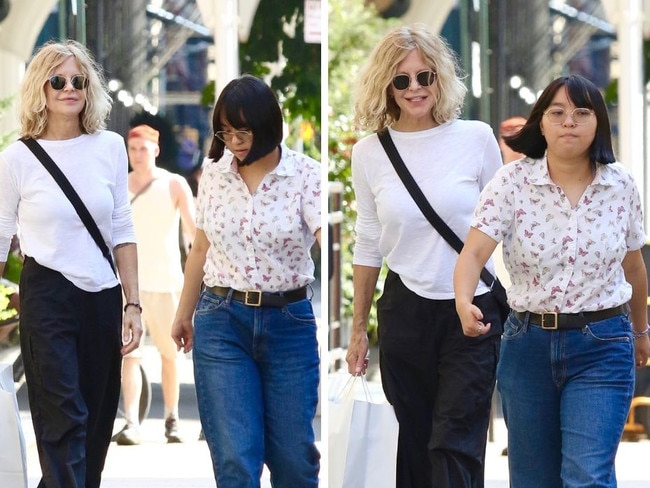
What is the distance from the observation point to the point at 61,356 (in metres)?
4.68

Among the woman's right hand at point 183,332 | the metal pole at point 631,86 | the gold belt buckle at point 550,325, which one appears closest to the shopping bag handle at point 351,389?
Result: the woman's right hand at point 183,332

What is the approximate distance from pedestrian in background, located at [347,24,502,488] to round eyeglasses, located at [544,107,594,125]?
1.13ft

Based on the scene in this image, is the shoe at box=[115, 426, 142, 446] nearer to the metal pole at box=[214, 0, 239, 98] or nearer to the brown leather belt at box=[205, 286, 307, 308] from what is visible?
the metal pole at box=[214, 0, 239, 98]

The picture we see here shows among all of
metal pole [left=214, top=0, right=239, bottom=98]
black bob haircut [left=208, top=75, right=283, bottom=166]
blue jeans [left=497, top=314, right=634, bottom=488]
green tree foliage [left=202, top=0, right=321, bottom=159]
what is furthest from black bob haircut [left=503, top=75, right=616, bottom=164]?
metal pole [left=214, top=0, right=239, bottom=98]

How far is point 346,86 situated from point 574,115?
4846 mm

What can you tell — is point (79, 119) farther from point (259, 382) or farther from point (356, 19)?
point (356, 19)

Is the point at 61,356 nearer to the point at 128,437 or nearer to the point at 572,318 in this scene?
the point at 572,318

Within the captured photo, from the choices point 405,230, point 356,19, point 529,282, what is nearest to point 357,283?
point 405,230

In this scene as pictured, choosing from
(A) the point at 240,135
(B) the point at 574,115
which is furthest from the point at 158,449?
(B) the point at 574,115

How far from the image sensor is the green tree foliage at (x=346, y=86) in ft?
25.3

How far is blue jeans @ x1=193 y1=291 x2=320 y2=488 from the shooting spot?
14.3 ft

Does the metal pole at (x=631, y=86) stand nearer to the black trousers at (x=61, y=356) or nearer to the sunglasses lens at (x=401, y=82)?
the sunglasses lens at (x=401, y=82)

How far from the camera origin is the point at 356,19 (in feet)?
27.8

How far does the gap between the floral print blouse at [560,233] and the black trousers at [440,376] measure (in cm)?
33
